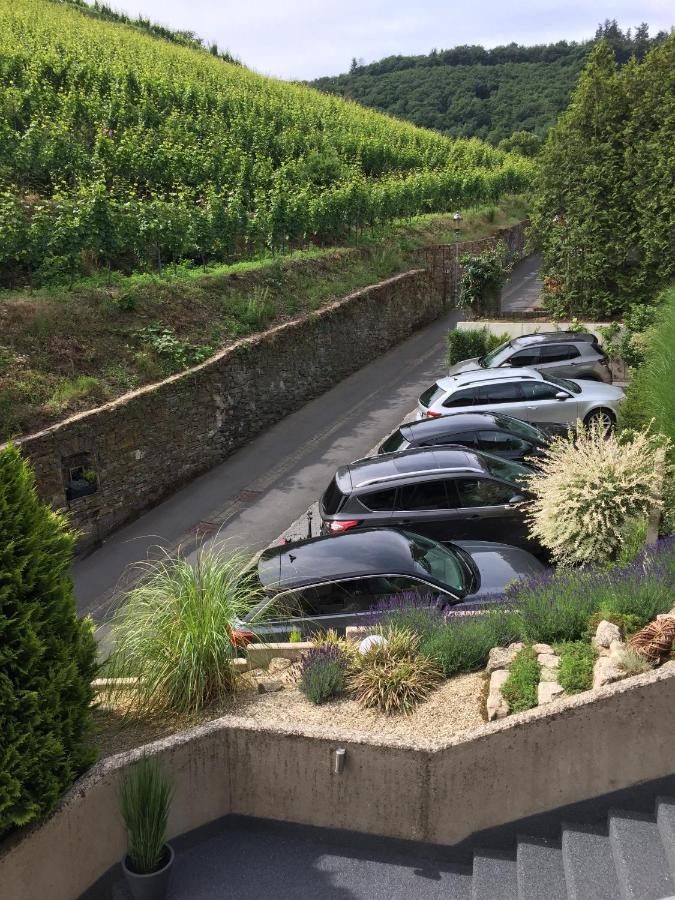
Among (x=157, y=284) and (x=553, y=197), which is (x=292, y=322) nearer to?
(x=157, y=284)

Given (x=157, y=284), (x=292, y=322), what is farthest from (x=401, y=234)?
(x=157, y=284)

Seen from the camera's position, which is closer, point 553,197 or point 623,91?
point 623,91

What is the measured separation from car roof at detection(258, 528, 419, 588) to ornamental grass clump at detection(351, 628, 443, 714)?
4.64 ft

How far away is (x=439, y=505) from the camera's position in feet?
33.6

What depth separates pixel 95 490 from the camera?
13.8m

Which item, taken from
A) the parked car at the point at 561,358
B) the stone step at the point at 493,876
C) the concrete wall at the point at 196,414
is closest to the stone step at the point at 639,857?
the stone step at the point at 493,876

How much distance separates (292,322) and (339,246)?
7792 millimetres

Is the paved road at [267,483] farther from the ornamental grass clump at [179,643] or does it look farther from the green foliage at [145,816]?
the green foliage at [145,816]

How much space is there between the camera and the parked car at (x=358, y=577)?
24.2 feet

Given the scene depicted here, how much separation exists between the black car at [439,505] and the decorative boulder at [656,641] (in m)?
4.77

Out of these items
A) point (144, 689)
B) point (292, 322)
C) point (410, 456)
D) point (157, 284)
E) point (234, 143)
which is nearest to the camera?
point (144, 689)

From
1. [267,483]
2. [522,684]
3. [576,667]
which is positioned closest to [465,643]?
[522,684]

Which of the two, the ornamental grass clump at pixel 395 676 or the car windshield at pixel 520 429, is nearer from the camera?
the ornamental grass clump at pixel 395 676

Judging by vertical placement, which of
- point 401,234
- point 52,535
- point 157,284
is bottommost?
point 52,535
